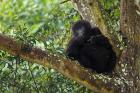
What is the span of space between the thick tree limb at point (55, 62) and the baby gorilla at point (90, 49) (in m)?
0.56

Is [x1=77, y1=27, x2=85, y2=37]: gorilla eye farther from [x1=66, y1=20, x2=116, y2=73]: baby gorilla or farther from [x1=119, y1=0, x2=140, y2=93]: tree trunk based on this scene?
[x1=119, y1=0, x2=140, y2=93]: tree trunk

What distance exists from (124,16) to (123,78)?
54 centimetres

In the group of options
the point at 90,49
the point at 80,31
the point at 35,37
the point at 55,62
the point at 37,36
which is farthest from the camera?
the point at 37,36

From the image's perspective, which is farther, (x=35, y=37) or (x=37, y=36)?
(x=37, y=36)

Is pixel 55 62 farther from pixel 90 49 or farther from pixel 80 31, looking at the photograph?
pixel 80 31

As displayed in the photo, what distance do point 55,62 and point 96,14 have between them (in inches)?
26.3

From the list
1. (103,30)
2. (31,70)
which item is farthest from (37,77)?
(103,30)

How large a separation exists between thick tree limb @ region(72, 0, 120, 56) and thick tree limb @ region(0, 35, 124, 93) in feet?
1.25

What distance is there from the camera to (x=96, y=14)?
11.1ft

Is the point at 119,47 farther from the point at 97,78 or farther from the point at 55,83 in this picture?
the point at 55,83

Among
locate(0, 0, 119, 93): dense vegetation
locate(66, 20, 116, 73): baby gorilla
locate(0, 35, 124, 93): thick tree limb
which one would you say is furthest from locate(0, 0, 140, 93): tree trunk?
locate(66, 20, 116, 73): baby gorilla

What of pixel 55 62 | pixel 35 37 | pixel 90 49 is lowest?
pixel 55 62

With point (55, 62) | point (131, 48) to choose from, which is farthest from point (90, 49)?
point (55, 62)

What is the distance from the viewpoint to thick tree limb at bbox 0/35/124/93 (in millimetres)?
2910
